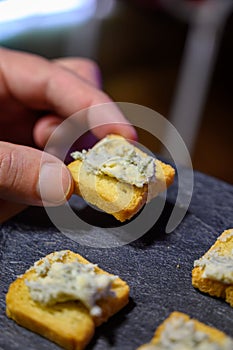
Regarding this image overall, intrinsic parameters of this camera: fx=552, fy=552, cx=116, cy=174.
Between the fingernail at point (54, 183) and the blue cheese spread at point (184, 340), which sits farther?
the fingernail at point (54, 183)

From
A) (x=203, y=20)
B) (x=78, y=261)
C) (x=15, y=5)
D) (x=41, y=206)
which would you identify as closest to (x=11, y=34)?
(x=15, y=5)

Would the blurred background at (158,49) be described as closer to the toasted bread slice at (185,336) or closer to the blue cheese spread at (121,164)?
the blue cheese spread at (121,164)

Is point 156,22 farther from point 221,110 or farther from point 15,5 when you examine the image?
point 15,5

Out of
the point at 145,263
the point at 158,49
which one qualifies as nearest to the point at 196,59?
the point at 158,49

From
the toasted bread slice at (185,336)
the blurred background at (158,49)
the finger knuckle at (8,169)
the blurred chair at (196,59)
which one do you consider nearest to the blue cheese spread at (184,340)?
the toasted bread slice at (185,336)

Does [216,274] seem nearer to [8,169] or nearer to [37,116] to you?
[8,169]

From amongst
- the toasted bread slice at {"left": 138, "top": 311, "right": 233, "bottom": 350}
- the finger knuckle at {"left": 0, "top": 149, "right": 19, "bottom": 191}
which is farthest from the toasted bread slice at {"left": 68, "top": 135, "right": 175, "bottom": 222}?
the toasted bread slice at {"left": 138, "top": 311, "right": 233, "bottom": 350}

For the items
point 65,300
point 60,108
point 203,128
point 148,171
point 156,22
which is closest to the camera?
point 65,300
